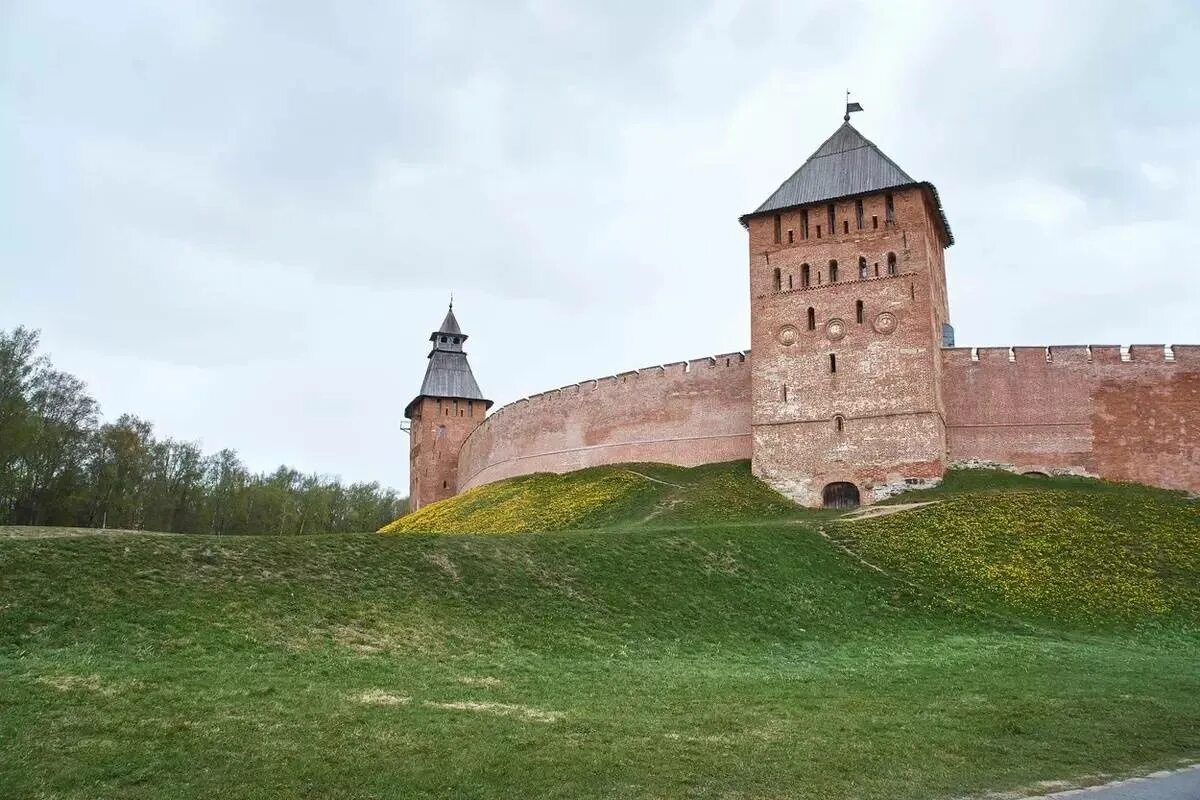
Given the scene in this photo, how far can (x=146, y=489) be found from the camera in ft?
144

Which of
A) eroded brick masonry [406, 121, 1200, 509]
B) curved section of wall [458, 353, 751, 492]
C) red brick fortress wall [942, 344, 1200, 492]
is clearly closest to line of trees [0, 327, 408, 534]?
curved section of wall [458, 353, 751, 492]

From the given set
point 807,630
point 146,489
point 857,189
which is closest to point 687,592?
point 807,630

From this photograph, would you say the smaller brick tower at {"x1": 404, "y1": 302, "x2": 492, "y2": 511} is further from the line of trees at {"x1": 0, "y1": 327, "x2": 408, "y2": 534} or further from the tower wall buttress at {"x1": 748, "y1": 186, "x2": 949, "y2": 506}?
the tower wall buttress at {"x1": 748, "y1": 186, "x2": 949, "y2": 506}

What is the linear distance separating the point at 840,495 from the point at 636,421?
9485mm

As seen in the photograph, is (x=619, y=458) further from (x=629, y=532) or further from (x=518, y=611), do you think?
(x=518, y=611)

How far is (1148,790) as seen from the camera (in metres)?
7.86

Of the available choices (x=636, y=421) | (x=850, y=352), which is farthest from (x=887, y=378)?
(x=636, y=421)

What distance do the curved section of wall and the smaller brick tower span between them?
7.57m

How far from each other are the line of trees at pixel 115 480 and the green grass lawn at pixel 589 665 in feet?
69.8

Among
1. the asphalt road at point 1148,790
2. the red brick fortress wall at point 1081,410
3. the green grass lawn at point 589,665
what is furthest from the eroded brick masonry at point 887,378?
the asphalt road at point 1148,790

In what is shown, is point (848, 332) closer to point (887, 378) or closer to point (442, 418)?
point (887, 378)

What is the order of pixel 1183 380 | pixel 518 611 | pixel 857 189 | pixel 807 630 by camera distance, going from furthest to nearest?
pixel 857 189 → pixel 1183 380 → pixel 807 630 → pixel 518 611

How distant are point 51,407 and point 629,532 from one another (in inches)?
1021

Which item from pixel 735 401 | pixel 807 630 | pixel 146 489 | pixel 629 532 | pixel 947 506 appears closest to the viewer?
pixel 807 630
